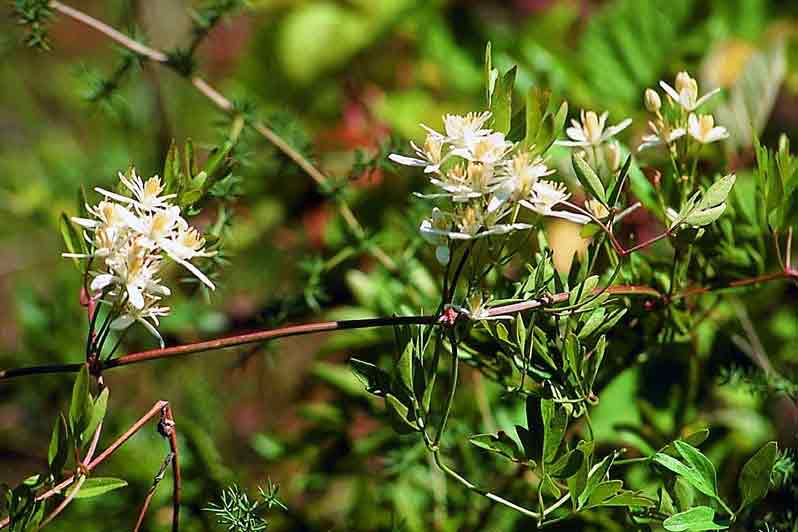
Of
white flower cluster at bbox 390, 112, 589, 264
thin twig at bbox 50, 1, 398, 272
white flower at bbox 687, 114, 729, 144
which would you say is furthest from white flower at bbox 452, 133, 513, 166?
thin twig at bbox 50, 1, 398, 272

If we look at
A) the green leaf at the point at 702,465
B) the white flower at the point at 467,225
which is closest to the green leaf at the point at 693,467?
the green leaf at the point at 702,465

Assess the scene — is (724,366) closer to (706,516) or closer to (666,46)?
(706,516)

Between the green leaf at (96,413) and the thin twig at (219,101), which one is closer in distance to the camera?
the green leaf at (96,413)

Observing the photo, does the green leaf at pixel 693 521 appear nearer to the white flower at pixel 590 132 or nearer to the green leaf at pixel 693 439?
the green leaf at pixel 693 439

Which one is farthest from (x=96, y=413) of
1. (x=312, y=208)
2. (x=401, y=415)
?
(x=312, y=208)

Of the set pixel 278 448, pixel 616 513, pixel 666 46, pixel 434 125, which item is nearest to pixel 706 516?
pixel 616 513
